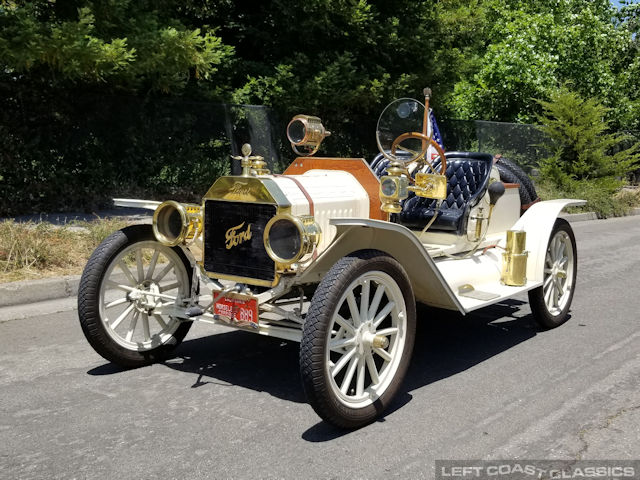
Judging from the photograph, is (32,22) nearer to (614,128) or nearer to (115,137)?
(115,137)

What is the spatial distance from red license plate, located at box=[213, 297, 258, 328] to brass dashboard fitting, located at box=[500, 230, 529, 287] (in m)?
2.22

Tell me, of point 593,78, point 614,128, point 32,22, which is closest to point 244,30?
point 32,22

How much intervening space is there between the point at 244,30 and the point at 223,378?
1143 cm

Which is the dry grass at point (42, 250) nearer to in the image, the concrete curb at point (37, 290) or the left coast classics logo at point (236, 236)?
the concrete curb at point (37, 290)

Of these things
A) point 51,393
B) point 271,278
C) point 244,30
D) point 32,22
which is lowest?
point 51,393

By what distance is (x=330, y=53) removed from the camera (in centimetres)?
1352

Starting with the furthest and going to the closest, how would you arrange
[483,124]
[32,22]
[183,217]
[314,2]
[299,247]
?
[483,124]
[314,2]
[32,22]
[183,217]
[299,247]

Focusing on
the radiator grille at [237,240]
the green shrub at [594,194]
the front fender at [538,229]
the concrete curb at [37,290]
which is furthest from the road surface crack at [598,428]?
the green shrub at [594,194]

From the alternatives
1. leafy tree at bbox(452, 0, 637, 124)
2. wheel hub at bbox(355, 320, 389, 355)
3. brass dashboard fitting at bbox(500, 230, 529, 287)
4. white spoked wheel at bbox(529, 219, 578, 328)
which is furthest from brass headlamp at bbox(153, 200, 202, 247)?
leafy tree at bbox(452, 0, 637, 124)

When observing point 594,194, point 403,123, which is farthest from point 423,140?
point 594,194

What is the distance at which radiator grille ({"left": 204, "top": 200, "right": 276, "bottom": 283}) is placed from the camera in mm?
3936

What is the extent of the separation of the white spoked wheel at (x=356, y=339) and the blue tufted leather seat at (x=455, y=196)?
1.45 metres

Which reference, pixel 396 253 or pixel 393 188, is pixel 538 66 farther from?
pixel 396 253

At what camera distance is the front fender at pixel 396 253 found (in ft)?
12.2
